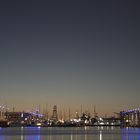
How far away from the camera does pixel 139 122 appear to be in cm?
18750

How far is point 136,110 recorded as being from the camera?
7544 inches

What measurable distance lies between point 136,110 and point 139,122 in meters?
6.40
